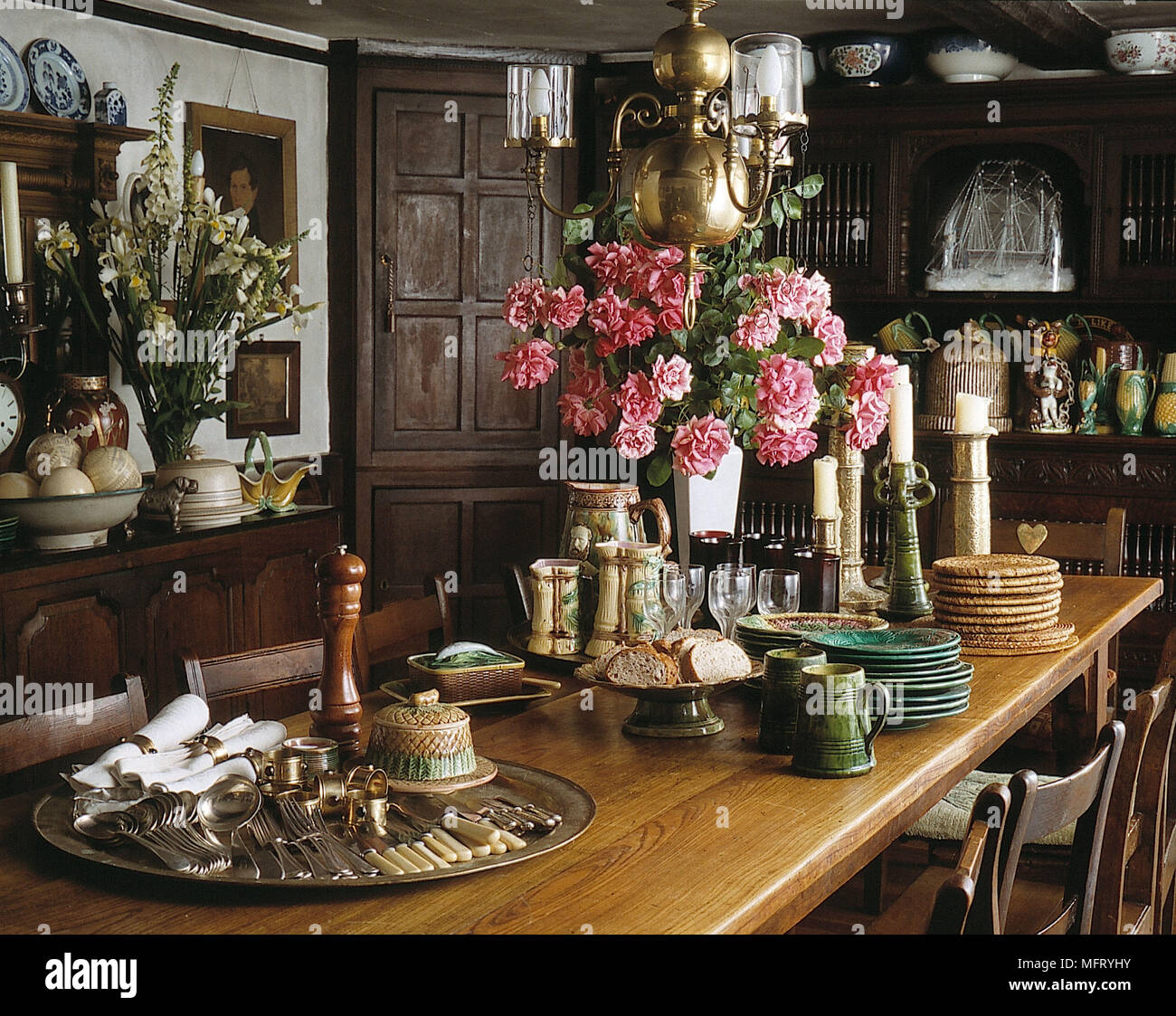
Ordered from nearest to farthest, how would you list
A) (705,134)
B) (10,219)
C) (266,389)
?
(705,134) < (10,219) < (266,389)

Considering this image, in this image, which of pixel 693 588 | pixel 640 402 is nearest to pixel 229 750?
pixel 693 588

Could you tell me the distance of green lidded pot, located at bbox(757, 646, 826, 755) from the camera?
5.81 ft

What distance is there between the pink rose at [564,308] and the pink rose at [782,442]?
1.25ft

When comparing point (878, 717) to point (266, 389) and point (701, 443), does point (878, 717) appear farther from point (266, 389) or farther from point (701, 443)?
point (266, 389)

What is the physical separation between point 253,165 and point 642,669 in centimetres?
345

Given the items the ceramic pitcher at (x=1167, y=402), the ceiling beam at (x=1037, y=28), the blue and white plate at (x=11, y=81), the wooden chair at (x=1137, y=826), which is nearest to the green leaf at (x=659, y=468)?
the wooden chair at (x=1137, y=826)

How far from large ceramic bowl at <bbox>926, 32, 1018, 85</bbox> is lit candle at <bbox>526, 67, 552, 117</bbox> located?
9.54 feet

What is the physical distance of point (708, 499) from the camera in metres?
2.63

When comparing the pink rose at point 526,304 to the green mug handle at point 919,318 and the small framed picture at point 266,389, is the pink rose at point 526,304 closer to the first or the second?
the small framed picture at point 266,389

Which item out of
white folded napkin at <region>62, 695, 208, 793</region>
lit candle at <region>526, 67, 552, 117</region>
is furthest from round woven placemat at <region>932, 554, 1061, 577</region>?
white folded napkin at <region>62, 695, 208, 793</region>

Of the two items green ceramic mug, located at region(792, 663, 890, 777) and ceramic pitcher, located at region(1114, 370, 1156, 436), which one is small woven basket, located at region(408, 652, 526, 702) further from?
ceramic pitcher, located at region(1114, 370, 1156, 436)

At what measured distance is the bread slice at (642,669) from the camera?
6.07 feet
